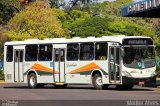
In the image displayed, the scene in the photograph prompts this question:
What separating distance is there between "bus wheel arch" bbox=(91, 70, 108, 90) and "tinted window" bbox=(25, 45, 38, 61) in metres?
5.05

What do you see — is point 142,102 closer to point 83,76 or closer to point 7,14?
point 83,76

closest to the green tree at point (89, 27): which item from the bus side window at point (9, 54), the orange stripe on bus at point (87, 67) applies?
the bus side window at point (9, 54)

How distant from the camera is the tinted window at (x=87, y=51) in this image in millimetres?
30297

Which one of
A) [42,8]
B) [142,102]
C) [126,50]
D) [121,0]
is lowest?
[142,102]

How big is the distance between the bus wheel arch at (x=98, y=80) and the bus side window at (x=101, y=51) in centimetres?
84

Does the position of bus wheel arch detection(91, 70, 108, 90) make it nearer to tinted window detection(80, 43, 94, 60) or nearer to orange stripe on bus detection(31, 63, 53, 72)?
tinted window detection(80, 43, 94, 60)

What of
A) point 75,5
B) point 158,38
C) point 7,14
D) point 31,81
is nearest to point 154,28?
point 158,38

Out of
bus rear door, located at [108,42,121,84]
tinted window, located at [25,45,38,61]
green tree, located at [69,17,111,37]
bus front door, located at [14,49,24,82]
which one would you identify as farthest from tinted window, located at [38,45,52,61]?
green tree, located at [69,17,111,37]

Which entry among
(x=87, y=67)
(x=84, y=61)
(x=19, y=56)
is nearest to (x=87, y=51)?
(x=84, y=61)

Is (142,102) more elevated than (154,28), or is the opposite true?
(154,28)

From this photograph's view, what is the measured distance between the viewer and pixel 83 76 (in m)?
30.6

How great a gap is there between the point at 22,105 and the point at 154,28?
63.3 m

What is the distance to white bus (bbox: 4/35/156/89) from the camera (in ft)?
94.2

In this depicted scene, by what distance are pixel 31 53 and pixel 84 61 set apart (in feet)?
15.2
